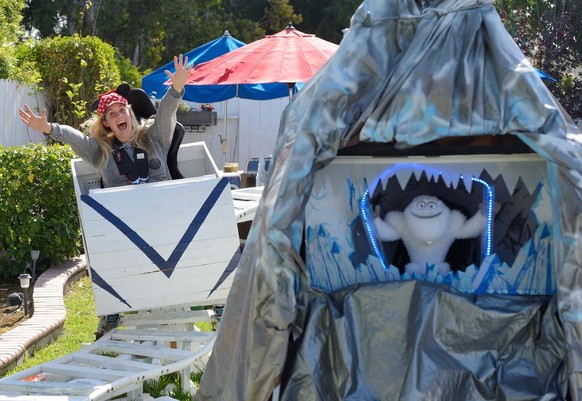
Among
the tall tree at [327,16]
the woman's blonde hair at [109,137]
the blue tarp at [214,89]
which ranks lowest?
the woman's blonde hair at [109,137]

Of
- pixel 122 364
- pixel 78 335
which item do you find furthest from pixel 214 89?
pixel 122 364

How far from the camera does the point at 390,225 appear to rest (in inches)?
150

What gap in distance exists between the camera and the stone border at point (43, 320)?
6090 millimetres

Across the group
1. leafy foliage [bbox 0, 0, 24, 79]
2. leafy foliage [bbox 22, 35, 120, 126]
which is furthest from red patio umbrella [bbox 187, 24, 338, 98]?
leafy foliage [bbox 22, 35, 120, 126]

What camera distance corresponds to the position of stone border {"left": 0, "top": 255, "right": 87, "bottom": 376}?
240 inches

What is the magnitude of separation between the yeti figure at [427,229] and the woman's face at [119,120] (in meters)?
2.40

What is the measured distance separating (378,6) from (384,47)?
7.2 inches

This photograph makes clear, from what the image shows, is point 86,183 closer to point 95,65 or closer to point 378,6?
point 378,6

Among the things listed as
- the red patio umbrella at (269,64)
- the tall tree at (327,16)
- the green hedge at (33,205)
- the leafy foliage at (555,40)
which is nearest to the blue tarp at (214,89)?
the red patio umbrella at (269,64)

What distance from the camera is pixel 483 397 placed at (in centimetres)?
350

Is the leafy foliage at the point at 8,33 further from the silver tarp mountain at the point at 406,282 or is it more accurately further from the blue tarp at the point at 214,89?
the silver tarp mountain at the point at 406,282

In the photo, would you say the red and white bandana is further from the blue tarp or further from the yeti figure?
the blue tarp

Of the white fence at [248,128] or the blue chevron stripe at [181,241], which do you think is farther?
the white fence at [248,128]

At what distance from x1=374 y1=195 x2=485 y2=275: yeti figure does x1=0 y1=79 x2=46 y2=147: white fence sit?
898cm
